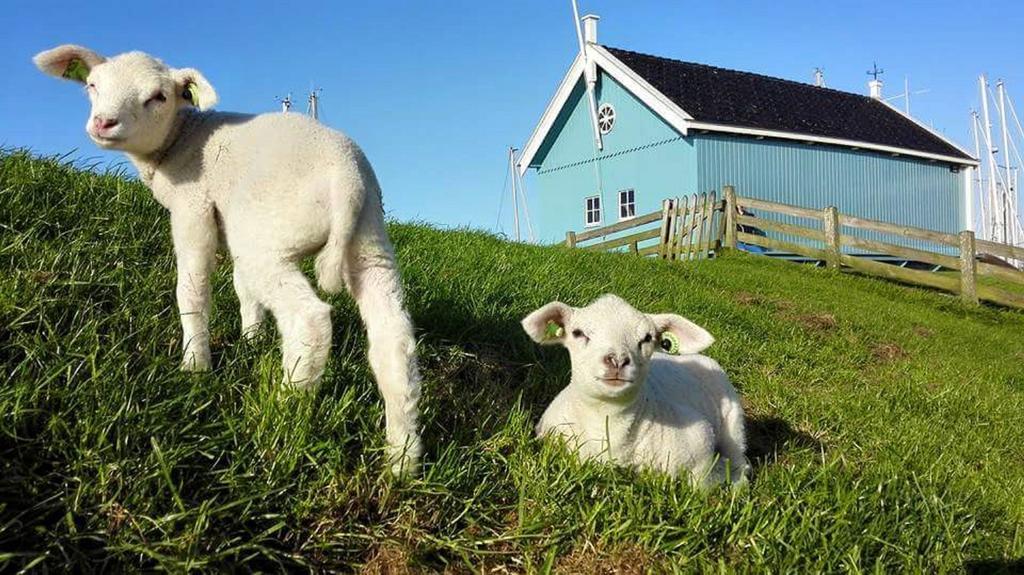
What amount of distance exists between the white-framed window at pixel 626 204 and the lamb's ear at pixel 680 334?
20.7 metres

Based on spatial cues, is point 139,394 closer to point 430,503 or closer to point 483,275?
point 430,503

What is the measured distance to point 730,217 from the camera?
18297 millimetres

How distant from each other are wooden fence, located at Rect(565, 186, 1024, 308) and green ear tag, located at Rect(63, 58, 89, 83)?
46.6 ft

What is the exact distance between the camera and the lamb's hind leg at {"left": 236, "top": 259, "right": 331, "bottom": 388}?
2.90m

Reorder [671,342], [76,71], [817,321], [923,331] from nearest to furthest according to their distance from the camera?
1. [76,71]
2. [671,342]
3. [817,321]
4. [923,331]

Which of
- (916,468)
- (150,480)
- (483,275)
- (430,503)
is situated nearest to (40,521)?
(150,480)

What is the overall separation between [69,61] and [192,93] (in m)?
0.55

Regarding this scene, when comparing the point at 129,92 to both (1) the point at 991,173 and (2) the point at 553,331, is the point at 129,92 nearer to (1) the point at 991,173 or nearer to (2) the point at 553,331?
(2) the point at 553,331

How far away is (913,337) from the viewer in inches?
385

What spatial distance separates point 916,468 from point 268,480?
149 inches

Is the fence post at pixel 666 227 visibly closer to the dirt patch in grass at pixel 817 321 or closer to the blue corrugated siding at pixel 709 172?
the blue corrugated siding at pixel 709 172

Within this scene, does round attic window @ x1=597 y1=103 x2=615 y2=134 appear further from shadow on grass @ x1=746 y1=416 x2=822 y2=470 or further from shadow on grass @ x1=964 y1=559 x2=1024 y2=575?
shadow on grass @ x1=964 y1=559 x2=1024 y2=575

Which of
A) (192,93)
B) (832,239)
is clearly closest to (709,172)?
(832,239)

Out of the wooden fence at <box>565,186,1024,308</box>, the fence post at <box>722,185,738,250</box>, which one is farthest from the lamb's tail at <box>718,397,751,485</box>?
the fence post at <box>722,185,738,250</box>
